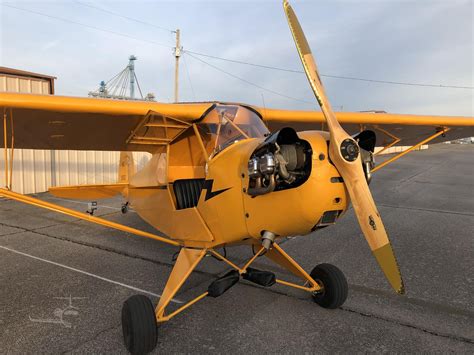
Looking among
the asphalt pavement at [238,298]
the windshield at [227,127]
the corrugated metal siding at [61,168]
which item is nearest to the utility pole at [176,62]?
the corrugated metal siding at [61,168]

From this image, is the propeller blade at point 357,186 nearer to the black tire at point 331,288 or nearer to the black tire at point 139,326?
the black tire at point 331,288

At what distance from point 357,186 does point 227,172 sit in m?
1.06

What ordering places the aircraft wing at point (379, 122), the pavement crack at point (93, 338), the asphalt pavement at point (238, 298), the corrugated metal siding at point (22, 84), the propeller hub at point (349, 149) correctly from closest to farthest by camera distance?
the propeller hub at point (349, 149), the pavement crack at point (93, 338), the asphalt pavement at point (238, 298), the aircraft wing at point (379, 122), the corrugated metal siding at point (22, 84)

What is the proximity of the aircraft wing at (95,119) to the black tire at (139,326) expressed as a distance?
1764 millimetres

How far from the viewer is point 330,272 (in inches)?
146

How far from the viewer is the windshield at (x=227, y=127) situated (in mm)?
3279

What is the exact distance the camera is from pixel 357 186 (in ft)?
7.84

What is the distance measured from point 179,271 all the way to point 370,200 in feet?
6.26

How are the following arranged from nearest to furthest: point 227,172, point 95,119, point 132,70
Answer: point 227,172, point 95,119, point 132,70

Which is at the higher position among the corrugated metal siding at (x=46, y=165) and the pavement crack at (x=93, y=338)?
the corrugated metal siding at (x=46, y=165)

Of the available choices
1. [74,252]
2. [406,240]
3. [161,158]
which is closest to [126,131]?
[161,158]

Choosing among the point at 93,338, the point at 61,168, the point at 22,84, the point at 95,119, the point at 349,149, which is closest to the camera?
the point at 349,149

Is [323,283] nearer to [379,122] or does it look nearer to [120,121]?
[379,122]

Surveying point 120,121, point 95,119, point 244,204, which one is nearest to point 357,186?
point 244,204
